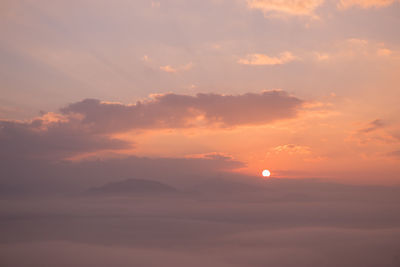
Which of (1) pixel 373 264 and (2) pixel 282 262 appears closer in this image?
(1) pixel 373 264

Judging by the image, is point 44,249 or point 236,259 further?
point 44,249

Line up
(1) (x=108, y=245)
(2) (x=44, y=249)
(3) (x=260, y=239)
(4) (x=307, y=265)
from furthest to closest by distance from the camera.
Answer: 1. (3) (x=260, y=239)
2. (1) (x=108, y=245)
3. (2) (x=44, y=249)
4. (4) (x=307, y=265)

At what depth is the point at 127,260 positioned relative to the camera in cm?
15862

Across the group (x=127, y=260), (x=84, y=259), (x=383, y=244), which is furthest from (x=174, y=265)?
(x=383, y=244)

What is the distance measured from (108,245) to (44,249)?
35708mm

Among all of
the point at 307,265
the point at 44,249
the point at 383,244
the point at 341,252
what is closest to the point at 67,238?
the point at 44,249

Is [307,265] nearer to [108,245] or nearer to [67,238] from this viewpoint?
[108,245]

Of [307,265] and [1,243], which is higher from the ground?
[1,243]

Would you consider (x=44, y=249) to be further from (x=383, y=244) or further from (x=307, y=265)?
(x=383, y=244)

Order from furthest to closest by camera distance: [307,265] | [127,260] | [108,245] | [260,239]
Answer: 1. [260,239]
2. [108,245]
3. [127,260]
4. [307,265]

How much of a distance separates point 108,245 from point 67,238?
88.0ft

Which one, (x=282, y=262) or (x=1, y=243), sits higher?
(x=1, y=243)

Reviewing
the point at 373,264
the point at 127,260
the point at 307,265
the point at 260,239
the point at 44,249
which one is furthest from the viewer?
the point at 260,239

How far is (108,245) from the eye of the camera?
613 feet
